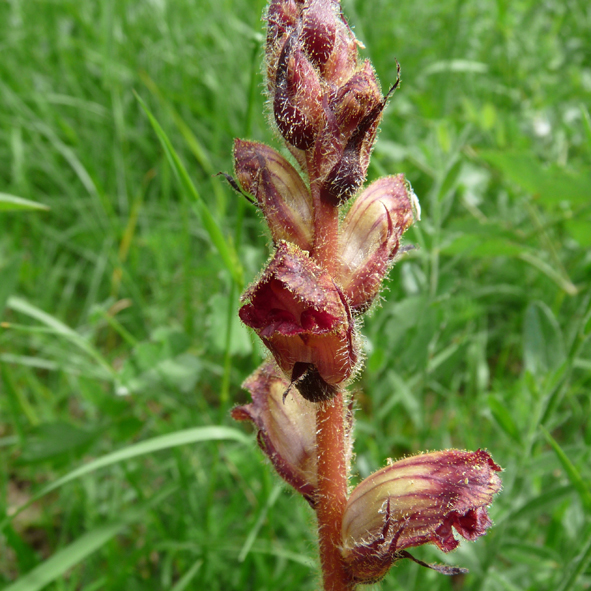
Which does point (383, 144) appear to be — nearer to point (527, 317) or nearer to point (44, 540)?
point (527, 317)

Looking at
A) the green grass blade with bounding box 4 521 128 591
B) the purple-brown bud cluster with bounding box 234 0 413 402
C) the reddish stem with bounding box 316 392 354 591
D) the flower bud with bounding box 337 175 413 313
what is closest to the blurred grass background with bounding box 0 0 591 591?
the green grass blade with bounding box 4 521 128 591

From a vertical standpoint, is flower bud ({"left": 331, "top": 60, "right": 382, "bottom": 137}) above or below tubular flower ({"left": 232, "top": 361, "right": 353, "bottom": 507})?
above

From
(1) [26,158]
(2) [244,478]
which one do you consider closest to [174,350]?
(2) [244,478]

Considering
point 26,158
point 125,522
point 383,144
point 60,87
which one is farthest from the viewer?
point 60,87

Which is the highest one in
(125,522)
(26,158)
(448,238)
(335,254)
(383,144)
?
(383,144)

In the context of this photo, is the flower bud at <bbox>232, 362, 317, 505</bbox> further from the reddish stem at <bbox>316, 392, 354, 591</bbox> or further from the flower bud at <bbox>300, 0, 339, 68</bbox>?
the flower bud at <bbox>300, 0, 339, 68</bbox>

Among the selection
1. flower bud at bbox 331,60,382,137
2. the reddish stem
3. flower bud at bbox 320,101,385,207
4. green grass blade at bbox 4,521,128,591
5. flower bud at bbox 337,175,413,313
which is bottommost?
green grass blade at bbox 4,521,128,591

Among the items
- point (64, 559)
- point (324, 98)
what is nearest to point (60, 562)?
point (64, 559)
